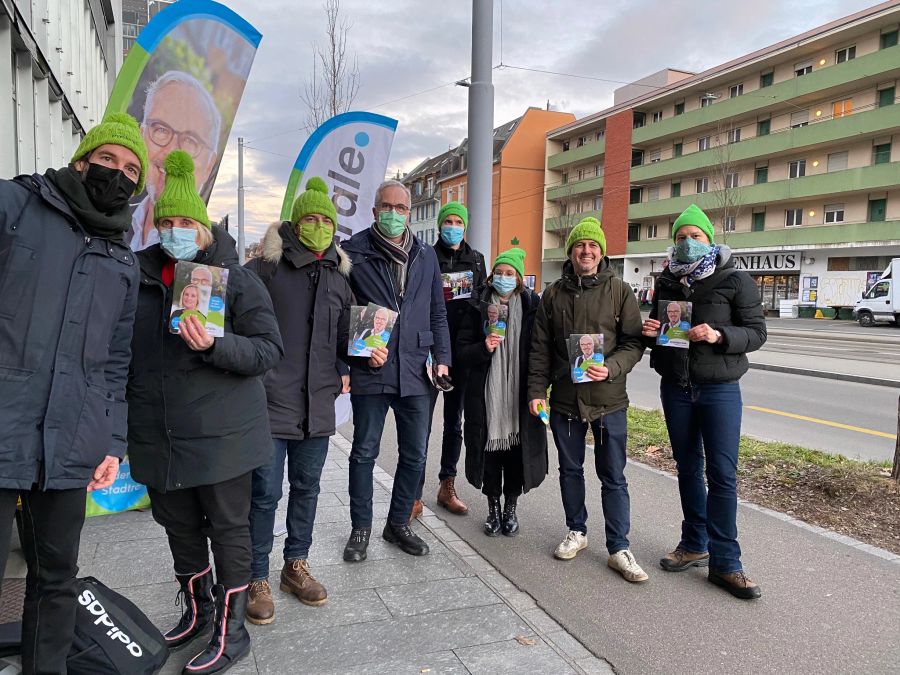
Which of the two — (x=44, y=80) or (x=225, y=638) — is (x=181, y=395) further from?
(x=44, y=80)

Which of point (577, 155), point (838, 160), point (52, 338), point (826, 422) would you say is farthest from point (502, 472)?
point (577, 155)

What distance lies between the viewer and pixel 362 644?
311cm

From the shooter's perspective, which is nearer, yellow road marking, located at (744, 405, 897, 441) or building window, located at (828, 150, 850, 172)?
yellow road marking, located at (744, 405, 897, 441)

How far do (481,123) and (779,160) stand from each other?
39.4 m

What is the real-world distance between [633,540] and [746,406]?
7071mm

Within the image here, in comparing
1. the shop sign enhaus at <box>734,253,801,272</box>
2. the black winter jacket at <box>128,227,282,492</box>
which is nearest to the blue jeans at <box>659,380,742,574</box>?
the black winter jacket at <box>128,227,282,492</box>

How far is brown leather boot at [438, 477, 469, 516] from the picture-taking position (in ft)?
16.8

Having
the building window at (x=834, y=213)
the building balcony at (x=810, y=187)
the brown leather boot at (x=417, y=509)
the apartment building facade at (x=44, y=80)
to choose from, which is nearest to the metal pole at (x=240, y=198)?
the apartment building facade at (x=44, y=80)

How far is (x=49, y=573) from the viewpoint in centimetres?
238

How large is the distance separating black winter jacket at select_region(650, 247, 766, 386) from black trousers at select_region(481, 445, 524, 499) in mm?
1295

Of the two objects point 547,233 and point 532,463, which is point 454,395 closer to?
point 532,463

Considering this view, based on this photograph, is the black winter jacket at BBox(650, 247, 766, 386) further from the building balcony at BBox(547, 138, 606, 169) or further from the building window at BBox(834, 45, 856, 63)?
the building balcony at BBox(547, 138, 606, 169)

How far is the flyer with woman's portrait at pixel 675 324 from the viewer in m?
3.77

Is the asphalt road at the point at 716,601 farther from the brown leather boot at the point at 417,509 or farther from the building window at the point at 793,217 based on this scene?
the building window at the point at 793,217
